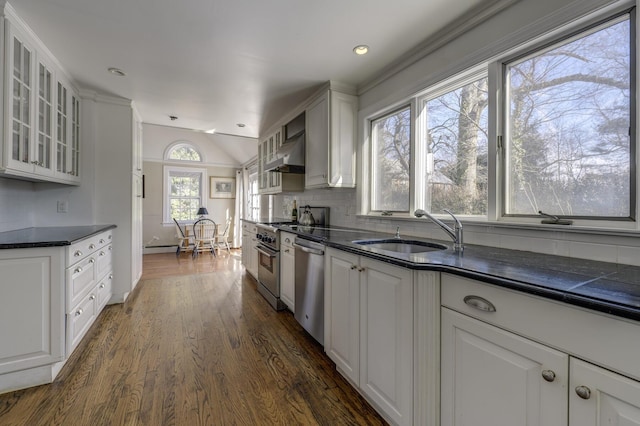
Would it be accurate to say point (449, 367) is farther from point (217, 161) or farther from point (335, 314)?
point (217, 161)

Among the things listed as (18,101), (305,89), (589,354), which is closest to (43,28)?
(18,101)

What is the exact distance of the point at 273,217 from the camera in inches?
207

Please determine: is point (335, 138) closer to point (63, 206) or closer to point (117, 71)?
point (117, 71)

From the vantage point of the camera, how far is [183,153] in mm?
7066

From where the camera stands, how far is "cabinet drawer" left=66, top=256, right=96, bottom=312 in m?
1.91

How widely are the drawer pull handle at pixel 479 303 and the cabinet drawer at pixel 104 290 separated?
3.09 m

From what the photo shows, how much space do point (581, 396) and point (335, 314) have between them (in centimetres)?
130

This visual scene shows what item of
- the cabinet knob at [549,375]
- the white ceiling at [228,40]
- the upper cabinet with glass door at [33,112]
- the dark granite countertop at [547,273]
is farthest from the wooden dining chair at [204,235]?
the cabinet knob at [549,375]

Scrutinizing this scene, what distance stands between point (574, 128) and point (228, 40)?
224 centimetres

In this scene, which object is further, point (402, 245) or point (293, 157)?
point (293, 157)

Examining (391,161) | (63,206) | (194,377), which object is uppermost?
(391,161)

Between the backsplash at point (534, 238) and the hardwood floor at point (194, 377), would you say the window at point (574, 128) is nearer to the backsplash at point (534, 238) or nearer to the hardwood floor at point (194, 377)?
the backsplash at point (534, 238)

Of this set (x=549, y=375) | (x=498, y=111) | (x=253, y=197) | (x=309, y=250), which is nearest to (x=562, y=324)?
(x=549, y=375)

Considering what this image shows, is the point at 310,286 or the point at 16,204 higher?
the point at 16,204
